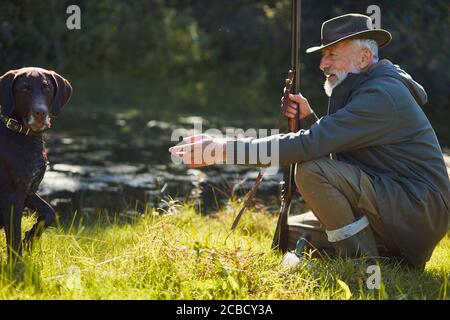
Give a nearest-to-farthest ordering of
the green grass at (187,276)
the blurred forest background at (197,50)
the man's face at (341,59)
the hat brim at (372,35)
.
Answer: the green grass at (187,276) → the hat brim at (372,35) → the man's face at (341,59) → the blurred forest background at (197,50)

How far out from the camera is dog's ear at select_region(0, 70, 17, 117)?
388 cm

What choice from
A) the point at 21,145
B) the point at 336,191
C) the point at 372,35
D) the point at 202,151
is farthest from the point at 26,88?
the point at 372,35

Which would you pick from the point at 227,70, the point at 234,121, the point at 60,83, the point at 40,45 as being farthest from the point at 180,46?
the point at 60,83

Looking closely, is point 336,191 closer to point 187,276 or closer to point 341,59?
point 341,59

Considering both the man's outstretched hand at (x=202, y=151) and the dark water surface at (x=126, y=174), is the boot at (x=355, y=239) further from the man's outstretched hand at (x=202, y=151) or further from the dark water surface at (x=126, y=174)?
the dark water surface at (x=126, y=174)

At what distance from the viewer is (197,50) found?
20.1 m

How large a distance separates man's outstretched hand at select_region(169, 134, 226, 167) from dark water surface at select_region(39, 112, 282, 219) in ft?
2.04

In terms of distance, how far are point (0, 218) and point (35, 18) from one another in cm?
1297

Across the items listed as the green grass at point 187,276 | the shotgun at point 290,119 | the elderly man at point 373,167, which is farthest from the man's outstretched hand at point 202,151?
the shotgun at point 290,119

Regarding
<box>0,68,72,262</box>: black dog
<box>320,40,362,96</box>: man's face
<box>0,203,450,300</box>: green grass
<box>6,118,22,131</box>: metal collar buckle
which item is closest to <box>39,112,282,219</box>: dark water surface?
<box>0,203,450,300</box>: green grass

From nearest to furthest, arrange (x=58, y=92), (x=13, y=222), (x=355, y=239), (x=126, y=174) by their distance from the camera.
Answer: (x=13, y=222), (x=355, y=239), (x=58, y=92), (x=126, y=174)

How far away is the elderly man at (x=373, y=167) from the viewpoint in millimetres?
3904

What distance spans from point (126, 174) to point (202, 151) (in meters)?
4.71

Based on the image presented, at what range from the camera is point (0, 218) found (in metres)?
3.92
